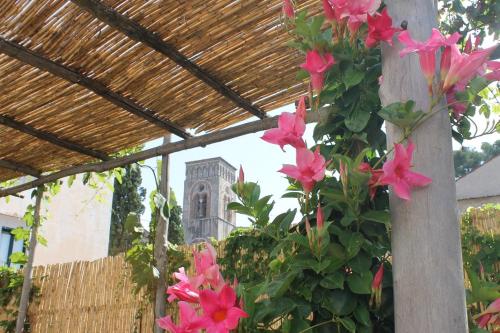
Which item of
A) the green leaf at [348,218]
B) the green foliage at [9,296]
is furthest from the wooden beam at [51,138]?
the green leaf at [348,218]

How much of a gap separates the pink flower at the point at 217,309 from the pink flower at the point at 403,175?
0.96ft

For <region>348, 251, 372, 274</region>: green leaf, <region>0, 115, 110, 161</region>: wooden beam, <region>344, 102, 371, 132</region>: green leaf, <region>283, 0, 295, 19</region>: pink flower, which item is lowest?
<region>348, 251, 372, 274</region>: green leaf

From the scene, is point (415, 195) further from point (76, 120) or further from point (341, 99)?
point (76, 120)

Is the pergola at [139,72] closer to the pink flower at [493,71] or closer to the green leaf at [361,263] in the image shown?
the pink flower at [493,71]

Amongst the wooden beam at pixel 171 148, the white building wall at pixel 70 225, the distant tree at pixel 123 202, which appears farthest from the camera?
the distant tree at pixel 123 202

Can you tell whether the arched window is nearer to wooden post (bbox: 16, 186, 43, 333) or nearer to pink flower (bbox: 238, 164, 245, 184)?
wooden post (bbox: 16, 186, 43, 333)

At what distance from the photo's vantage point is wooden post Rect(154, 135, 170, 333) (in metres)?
3.33

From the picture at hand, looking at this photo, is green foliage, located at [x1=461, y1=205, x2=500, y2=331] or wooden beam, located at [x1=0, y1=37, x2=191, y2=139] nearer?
wooden beam, located at [x1=0, y1=37, x2=191, y2=139]

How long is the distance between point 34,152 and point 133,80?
4.52 ft

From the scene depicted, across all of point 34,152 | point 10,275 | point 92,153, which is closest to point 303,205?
point 92,153

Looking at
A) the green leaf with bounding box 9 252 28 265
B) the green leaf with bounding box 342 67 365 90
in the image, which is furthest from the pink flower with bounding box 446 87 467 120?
the green leaf with bounding box 9 252 28 265

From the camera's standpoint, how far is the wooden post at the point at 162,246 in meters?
3.33

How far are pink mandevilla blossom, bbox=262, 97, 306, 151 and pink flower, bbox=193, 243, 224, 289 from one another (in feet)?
0.68

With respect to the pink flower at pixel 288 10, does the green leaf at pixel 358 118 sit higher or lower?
lower
